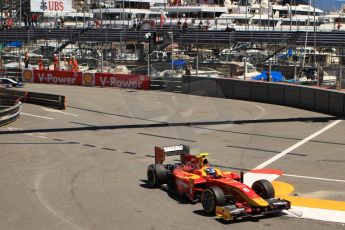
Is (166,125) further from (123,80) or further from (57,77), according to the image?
(57,77)

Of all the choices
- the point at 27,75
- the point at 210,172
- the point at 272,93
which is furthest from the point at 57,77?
the point at 210,172

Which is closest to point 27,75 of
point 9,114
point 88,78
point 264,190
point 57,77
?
point 57,77

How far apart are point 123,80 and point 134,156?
73.4 ft

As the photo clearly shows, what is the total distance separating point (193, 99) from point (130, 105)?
451 cm

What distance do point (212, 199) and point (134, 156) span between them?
630 cm

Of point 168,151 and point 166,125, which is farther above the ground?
point 168,151

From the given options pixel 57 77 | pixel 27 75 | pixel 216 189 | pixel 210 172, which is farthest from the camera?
pixel 27 75

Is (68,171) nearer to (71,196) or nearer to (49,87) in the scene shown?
(71,196)

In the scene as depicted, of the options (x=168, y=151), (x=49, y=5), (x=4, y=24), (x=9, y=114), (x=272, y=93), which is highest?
(x=49, y=5)

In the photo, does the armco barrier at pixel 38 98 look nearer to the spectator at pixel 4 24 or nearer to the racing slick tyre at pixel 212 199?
the racing slick tyre at pixel 212 199

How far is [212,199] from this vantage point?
432 inches

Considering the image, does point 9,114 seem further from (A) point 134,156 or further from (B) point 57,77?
(B) point 57,77

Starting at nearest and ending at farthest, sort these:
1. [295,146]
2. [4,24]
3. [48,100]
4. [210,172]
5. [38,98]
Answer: [210,172]
[295,146]
[48,100]
[38,98]
[4,24]

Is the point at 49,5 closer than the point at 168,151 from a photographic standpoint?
No
